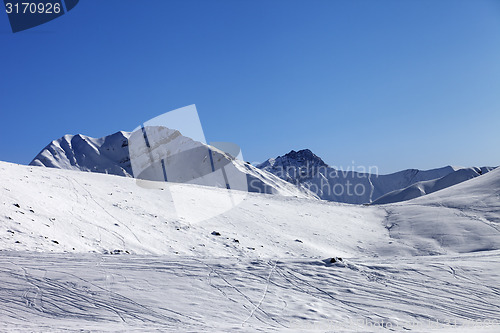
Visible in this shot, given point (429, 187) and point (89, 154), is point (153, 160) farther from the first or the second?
point (429, 187)

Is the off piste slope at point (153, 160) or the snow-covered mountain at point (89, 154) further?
the snow-covered mountain at point (89, 154)

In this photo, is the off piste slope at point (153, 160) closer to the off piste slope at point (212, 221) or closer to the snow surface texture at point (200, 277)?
the off piste slope at point (212, 221)

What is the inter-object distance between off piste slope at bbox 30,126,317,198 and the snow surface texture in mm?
111187

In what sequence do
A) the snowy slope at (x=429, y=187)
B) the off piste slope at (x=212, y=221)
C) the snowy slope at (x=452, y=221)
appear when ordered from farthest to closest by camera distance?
the snowy slope at (x=429, y=187) < the snowy slope at (x=452, y=221) < the off piste slope at (x=212, y=221)

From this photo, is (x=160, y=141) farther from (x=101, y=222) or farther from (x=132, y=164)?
(x=101, y=222)

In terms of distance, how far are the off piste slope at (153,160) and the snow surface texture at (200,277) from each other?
111187mm

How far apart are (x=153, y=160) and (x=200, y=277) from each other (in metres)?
142

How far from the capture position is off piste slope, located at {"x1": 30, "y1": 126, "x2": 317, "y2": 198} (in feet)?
452

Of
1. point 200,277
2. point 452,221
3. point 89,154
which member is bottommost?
point 452,221

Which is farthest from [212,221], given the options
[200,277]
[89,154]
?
[89,154]

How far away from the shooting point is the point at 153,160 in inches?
5773

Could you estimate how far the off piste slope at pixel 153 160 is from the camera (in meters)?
138

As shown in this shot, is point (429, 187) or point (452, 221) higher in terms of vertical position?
point (452, 221)

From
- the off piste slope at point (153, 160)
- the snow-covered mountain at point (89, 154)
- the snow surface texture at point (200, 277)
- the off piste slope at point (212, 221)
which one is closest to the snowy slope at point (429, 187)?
the off piste slope at point (153, 160)
